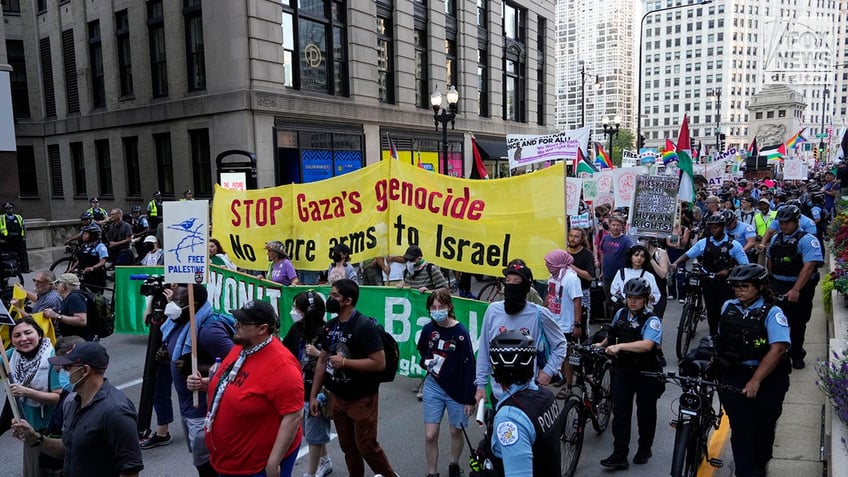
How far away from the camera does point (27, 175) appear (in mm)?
30812

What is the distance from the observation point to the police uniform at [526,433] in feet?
9.33

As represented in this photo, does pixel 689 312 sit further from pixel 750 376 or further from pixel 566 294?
pixel 750 376

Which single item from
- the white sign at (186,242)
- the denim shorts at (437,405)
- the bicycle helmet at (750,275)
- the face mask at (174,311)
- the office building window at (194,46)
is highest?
the office building window at (194,46)

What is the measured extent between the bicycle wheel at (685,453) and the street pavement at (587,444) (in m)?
0.70

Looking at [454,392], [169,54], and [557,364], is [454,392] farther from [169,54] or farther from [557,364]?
[169,54]

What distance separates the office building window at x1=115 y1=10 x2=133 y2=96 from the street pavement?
2025 centimetres

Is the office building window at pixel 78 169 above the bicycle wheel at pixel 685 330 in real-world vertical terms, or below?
above

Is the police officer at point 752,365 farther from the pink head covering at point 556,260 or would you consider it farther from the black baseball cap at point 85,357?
the black baseball cap at point 85,357

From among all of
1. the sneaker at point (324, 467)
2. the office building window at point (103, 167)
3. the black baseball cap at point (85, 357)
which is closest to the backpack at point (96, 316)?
the sneaker at point (324, 467)

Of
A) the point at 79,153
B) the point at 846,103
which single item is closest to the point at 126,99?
the point at 79,153

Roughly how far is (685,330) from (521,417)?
6.87 metres

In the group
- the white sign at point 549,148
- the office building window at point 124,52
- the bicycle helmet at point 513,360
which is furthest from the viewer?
the office building window at point 124,52

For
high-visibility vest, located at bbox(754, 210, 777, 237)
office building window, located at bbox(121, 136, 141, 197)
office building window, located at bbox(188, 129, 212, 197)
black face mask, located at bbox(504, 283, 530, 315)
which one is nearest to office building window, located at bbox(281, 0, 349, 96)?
office building window, located at bbox(188, 129, 212, 197)

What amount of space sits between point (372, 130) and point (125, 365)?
17604 millimetres
